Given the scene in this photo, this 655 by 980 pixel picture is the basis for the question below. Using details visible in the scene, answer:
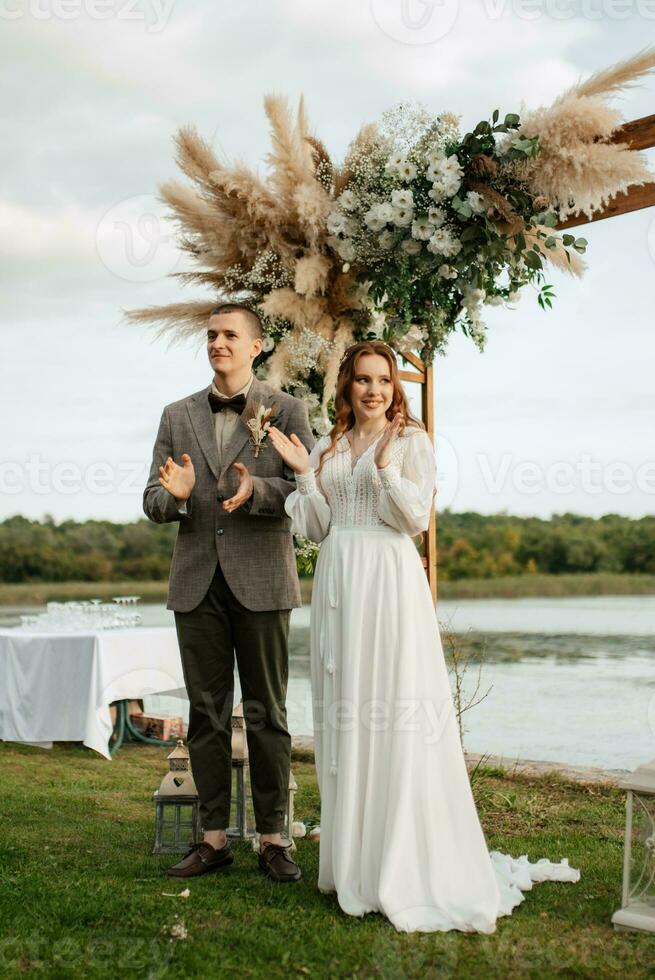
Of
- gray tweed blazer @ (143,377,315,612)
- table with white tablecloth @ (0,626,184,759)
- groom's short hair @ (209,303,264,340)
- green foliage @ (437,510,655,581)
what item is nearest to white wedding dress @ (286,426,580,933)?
gray tweed blazer @ (143,377,315,612)

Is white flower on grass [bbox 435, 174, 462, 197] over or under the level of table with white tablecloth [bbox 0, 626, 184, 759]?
over

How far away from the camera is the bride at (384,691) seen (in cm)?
274

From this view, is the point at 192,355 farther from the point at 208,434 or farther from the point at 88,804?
the point at 88,804

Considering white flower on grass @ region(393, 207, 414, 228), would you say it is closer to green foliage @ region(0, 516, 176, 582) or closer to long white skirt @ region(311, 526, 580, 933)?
long white skirt @ region(311, 526, 580, 933)

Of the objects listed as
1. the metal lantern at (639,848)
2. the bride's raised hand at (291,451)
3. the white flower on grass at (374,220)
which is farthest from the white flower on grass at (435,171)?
the metal lantern at (639,848)

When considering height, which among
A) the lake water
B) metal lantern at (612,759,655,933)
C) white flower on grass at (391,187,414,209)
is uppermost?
white flower on grass at (391,187,414,209)

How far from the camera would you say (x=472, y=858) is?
2783mm

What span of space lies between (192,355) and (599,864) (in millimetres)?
2465

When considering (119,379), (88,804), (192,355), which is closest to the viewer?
(192,355)

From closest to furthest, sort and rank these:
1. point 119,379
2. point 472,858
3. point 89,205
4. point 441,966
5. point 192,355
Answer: point 441,966
point 472,858
point 192,355
point 89,205
point 119,379

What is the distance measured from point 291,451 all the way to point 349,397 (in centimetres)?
27

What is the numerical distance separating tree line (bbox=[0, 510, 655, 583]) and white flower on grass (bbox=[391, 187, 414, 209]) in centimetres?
931

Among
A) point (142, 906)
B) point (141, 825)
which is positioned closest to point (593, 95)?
point (142, 906)

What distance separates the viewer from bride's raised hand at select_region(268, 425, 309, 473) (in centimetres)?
298
